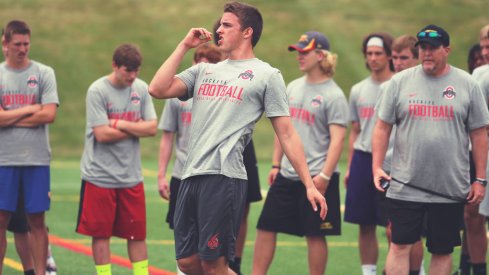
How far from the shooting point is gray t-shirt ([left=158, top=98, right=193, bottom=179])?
32.5 feet

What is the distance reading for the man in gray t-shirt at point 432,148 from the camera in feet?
27.4

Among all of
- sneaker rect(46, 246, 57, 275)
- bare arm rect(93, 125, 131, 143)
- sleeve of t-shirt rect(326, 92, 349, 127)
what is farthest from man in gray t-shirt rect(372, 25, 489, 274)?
sneaker rect(46, 246, 57, 275)

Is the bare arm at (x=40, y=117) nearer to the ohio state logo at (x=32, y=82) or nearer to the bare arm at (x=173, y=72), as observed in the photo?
the ohio state logo at (x=32, y=82)

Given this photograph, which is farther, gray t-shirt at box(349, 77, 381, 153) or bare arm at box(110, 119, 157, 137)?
gray t-shirt at box(349, 77, 381, 153)

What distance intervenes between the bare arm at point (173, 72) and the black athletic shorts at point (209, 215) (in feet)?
1.98

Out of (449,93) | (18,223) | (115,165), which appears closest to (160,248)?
(18,223)

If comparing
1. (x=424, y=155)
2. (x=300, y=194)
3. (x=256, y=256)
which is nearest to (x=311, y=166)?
(x=300, y=194)

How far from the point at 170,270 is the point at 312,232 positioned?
1837mm

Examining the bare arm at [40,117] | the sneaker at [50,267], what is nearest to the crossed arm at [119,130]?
the bare arm at [40,117]

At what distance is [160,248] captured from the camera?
1212 centimetres

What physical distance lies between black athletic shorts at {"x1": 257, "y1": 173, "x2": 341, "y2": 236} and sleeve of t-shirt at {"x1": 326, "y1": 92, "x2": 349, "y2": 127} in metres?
0.49

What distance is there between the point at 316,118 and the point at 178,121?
126 cm

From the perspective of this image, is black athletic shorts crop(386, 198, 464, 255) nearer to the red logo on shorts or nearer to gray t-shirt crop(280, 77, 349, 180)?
gray t-shirt crop(280, 77, 349, 180)

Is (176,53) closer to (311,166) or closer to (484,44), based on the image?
(311,166)
